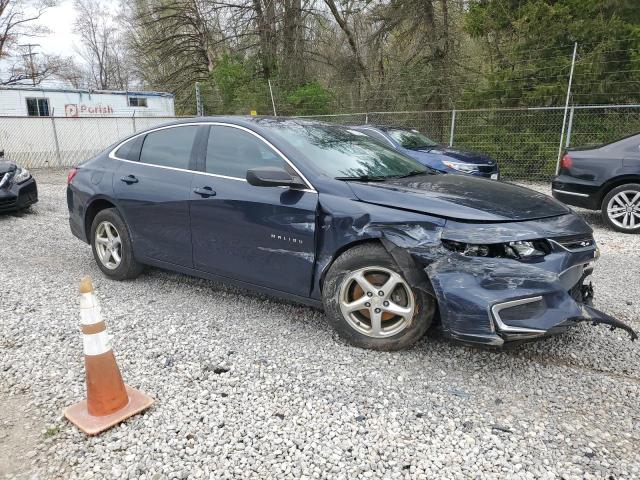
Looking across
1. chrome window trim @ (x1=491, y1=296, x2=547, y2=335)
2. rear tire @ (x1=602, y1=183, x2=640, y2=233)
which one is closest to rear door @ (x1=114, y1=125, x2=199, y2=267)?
chrome window trim @ (x1=491, y1=296, x2=547, y2=335)

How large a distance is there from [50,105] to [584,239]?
23.4 meters

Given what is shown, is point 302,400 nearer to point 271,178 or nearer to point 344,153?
point 271,178

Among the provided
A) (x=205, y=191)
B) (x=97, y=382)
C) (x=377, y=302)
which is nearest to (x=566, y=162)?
(x=377, y=302)

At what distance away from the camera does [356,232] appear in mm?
3334

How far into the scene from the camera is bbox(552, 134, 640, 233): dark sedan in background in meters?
7.02

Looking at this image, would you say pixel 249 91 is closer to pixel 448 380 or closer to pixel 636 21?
pixel 636 21

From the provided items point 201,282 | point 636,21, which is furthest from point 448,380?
point 636,21

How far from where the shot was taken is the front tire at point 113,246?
475 centimetres

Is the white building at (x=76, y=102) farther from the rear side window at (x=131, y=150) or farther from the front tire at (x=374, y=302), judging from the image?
the front tire at (x=374, y=302)

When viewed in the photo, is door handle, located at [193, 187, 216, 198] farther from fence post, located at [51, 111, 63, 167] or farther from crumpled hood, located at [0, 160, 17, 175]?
fence post, located at [51, 111, 63, 167]

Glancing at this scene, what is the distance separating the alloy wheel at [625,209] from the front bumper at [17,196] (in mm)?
9019

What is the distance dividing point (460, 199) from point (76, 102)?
23.1 metres

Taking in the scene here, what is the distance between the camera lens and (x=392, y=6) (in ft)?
54.1

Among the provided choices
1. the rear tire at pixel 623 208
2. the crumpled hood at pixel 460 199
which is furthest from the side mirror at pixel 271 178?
the rear tire at pixel 623 208
